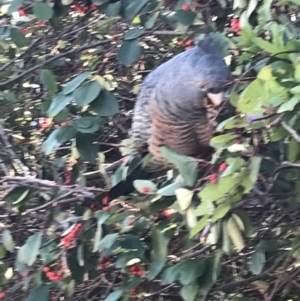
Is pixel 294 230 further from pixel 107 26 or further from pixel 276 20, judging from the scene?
pixel 107 26

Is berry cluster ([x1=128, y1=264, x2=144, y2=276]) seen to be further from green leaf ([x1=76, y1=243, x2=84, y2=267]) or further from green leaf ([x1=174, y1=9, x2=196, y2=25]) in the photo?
green leaf ([x1=174, y1=9, x2=196, y2=25])

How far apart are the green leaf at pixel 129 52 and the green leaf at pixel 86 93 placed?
0.15 meters

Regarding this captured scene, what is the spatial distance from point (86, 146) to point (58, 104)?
0.12 m

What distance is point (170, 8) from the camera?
58.9 inches

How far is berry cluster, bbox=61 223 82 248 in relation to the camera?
4.29ft

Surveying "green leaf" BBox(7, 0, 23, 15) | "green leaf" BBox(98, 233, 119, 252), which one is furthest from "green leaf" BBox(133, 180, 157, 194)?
"green leaf" BBox(7, 0, 23, 15)

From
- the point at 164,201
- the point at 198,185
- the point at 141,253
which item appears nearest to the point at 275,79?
the point at 198,185

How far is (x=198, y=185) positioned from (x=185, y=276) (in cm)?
21

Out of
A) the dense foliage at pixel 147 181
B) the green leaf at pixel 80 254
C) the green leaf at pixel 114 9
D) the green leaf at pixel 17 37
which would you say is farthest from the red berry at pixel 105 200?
the green leaf at pixel 17 37

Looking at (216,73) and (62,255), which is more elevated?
(216,73)

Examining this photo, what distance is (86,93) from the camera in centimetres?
126

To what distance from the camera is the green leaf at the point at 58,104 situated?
1.23m

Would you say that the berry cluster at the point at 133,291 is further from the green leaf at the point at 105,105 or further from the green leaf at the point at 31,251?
the green leaf at the point at 105,105

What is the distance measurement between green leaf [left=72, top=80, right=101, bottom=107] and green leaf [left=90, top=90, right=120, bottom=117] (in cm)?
2
